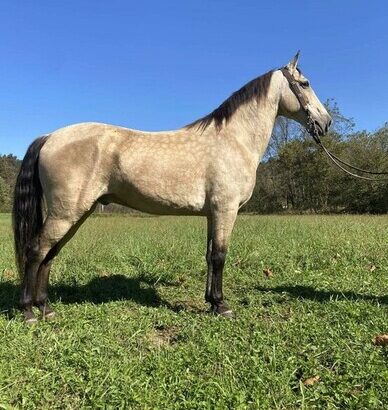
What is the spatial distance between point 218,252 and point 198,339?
1.17m

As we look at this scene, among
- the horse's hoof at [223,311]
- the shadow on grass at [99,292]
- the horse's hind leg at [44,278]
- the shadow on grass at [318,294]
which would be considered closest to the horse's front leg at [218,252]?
the horse's hoof at [223,311]

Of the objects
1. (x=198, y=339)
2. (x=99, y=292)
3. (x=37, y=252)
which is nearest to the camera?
(x=198, y=339)

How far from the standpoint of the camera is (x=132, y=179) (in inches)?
170

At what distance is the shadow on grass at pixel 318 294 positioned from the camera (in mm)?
4762

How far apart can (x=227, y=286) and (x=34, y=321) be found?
265 centimetres

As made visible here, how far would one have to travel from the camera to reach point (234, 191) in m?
4.44

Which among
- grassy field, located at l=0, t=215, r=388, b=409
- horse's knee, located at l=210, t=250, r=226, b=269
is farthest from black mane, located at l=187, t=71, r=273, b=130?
grassy field, located at l=0, t=215, r=388, b=409

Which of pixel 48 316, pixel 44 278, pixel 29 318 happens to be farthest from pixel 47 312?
pixel 44 278

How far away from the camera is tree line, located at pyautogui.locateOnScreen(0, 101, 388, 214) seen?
32.6 meters

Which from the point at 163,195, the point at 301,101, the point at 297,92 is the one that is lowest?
the point at 163,195

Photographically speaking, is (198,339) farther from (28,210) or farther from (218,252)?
(28,210)

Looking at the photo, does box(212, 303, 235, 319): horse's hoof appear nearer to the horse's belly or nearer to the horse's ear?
the horse's belly

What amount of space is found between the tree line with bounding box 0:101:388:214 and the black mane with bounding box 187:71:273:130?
89.1ft

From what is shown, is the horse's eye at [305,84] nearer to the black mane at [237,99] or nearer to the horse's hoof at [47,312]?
the black mane at [237,99]
